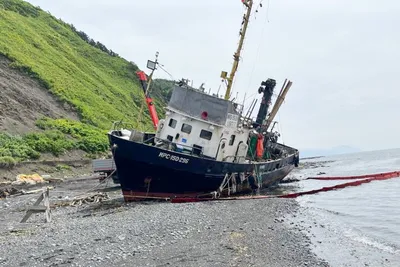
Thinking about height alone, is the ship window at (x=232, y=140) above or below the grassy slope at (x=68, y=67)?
below

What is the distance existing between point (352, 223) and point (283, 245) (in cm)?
753

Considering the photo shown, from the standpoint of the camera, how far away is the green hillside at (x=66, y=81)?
34.9 metres

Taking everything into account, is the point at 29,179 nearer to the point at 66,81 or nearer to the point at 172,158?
the point at 172,158

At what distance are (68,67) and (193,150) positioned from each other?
4430cm

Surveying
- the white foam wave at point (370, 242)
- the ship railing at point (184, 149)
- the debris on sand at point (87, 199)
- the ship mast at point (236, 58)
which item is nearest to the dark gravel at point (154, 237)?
the debris on sand at point (87, 199)

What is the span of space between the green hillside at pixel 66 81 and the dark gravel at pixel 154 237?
9.13 meters

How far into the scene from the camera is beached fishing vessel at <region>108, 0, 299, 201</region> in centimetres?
1933

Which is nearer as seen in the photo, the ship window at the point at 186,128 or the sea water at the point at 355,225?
the sea water at the point at 355,225

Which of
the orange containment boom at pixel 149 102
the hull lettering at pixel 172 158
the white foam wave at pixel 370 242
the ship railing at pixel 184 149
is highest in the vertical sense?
the orange containment boom at pixel 149 102

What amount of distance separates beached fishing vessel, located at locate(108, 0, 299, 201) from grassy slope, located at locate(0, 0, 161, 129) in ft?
85.8

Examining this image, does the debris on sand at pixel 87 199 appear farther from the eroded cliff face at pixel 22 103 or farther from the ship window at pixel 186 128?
the eroded cliff face at pixel 22 103

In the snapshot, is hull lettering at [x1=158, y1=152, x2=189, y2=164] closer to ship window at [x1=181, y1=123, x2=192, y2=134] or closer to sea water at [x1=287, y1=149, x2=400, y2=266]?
ship window at [x1=181, y1=123, x2=192, y2=134]

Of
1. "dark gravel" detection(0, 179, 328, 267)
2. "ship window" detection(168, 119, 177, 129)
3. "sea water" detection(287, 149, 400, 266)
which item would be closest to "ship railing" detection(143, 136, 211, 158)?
"ship window" detection(168, 119, 177, 129)

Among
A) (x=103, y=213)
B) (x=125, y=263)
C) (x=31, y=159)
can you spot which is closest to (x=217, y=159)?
(x=103, y=213)
